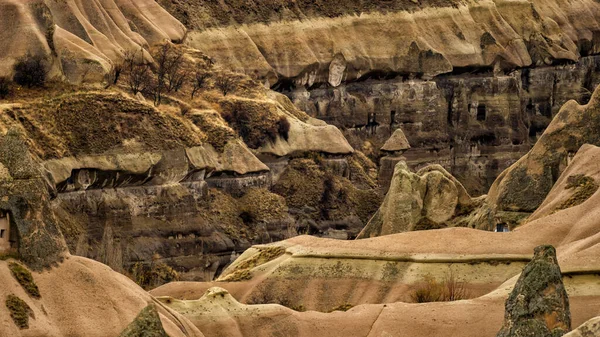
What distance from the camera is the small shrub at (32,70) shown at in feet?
363

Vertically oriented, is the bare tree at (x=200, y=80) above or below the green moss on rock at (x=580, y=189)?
below

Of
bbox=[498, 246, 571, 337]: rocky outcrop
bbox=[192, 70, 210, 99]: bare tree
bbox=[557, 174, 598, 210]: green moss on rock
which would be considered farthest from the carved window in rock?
bbox=[498, 246, 571, 337]: rocky outcrop

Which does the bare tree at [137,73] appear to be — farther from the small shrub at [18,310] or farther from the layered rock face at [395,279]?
the small shrub at [18,310]

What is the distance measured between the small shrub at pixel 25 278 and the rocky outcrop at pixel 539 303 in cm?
1342

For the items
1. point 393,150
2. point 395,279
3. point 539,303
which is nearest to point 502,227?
point 395,279

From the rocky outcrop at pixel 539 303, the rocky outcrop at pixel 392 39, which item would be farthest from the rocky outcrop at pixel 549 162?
the rocky outcrop at pixel 392 39

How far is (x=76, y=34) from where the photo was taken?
119 meters

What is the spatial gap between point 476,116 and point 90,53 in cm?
6104

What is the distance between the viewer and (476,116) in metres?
172

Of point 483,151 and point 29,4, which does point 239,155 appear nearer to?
point 29,4

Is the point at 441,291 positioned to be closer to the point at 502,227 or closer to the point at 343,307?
the point at 343,307

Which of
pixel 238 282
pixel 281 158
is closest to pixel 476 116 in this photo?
pixel 281 158

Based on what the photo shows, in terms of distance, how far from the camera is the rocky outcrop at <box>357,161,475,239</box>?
326ft

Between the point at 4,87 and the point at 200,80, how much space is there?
21.1m
